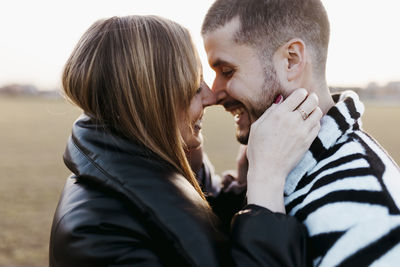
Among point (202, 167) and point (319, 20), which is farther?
point (202, 167)

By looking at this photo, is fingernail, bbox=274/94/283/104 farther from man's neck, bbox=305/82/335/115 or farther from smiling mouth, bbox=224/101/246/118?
smiling mouth, bbox=224/101/246/118

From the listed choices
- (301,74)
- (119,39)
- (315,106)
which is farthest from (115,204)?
(301,74)

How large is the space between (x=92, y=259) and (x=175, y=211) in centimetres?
39

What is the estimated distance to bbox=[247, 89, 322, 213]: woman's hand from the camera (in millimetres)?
2043

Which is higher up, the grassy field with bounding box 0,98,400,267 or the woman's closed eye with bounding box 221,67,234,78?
the woman's closed eye with bounding box 221,67,234,78

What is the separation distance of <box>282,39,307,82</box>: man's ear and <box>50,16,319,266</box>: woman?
10.2 inches

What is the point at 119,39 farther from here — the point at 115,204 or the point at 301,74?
the point at 301,74

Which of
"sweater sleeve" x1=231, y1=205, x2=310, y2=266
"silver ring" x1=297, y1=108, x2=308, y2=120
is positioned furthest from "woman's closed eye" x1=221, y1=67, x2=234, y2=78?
"sweater sleeve" x1=231, y1=205, x2=310, y2=266

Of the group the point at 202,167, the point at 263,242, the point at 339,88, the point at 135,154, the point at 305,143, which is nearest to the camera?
the point at 263,242

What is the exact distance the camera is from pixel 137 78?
2.24 meters

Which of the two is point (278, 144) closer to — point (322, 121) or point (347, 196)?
point (322, 121)

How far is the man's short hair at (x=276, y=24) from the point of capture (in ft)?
8.68

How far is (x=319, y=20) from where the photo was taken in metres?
2.72

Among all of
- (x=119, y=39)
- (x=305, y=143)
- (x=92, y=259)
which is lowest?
(x=92, y=259)
